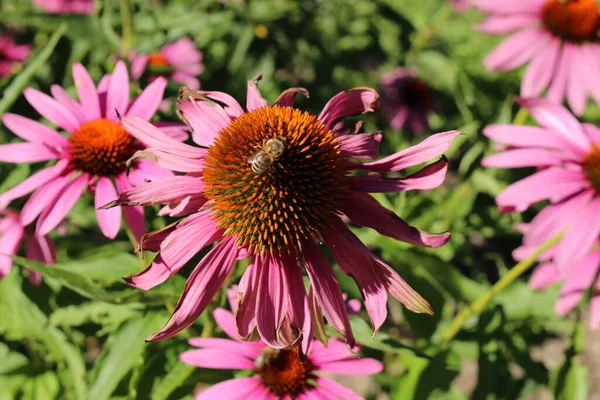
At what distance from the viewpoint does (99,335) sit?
53.7 inches

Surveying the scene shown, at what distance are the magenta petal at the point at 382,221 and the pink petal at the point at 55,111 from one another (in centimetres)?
69

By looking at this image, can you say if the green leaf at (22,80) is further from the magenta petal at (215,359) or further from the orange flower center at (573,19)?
the orange flower center at (573,19)

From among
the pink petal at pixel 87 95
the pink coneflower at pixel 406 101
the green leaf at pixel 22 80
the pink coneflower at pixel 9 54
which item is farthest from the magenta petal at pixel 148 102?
the pink coneflower at pixel 406 101

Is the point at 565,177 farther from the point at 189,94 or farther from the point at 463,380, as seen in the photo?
the point at 463,380

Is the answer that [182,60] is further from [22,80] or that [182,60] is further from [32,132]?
[32,132]

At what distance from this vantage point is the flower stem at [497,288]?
1.35m

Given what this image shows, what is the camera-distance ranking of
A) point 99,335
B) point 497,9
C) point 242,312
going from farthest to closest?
point 497,9, point 99,335, point 242,312

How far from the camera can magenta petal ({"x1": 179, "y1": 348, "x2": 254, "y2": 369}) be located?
113cm

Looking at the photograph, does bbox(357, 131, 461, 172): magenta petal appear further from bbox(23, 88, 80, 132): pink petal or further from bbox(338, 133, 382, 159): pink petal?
bbox(23, 88, 80, 132): pink petal

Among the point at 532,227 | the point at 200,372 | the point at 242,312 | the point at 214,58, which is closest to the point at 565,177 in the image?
the point at 532,227

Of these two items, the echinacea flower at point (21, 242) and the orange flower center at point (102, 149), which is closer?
the orange flower center at point (102, 149)

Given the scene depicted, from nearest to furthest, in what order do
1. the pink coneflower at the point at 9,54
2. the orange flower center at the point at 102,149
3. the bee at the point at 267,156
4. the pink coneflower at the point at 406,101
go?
1. the bee at the point at 267,156
2. the orange flower center at the point at 102,149
3. the pink coneflower at the point at 9,54
4. the pink coneflower at the point at 406,101

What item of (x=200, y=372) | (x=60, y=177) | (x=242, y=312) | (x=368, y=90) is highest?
(x=368, y=90)

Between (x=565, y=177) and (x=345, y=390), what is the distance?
72cm
